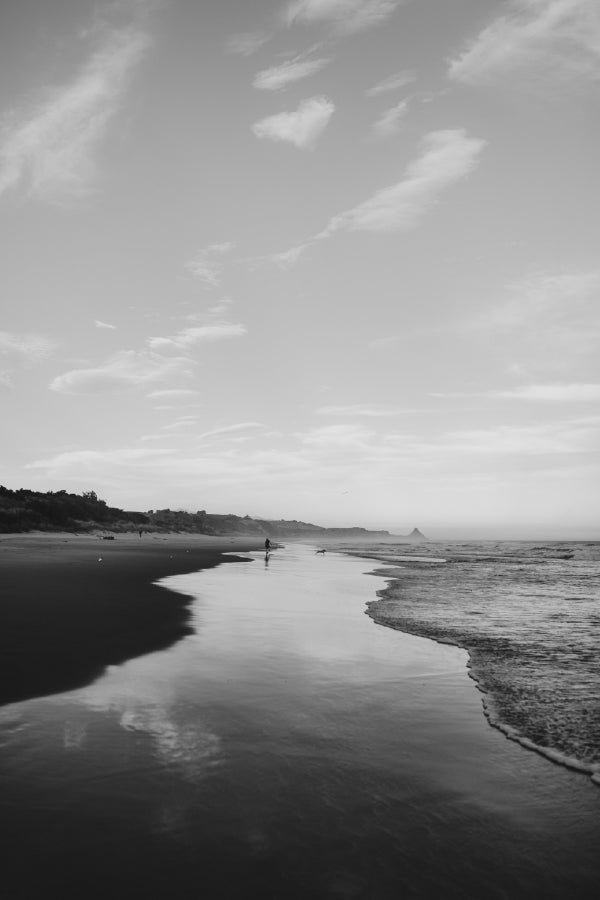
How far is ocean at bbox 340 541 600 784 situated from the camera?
25.0 feet

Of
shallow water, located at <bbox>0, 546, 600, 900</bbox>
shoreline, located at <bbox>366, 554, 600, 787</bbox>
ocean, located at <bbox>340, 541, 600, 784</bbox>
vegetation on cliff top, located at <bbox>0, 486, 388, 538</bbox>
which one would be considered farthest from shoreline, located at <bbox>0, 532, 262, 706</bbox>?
vegetation on cliff top, located at <bbox>0, 486, 388, 538</bbox>

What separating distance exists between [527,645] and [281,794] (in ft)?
31.5

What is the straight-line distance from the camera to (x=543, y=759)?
672cm

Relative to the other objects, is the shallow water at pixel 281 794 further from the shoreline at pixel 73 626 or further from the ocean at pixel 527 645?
the shoreline at pixel 73 626

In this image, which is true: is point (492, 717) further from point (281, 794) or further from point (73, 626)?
point (73, 626)

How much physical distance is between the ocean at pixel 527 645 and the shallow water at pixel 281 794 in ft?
1.83

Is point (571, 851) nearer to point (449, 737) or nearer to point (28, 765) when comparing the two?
point (449, 737)

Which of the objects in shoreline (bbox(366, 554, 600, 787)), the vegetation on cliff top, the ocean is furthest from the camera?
the vegetation on cliff top

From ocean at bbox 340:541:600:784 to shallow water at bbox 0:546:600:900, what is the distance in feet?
1.83

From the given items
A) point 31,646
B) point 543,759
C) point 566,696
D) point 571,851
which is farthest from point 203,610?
point 571,851

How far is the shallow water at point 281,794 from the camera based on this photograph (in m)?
4.20

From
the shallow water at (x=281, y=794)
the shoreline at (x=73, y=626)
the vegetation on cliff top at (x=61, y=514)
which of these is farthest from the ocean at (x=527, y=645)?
the vegetation on cliff top at (x=61, y=514)

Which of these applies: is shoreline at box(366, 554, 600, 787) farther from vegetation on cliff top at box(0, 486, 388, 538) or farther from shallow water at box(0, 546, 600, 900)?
vegetation on cliff top at box(0, 486, 388, 538)

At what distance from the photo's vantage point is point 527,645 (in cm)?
1312
